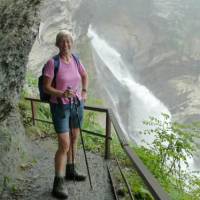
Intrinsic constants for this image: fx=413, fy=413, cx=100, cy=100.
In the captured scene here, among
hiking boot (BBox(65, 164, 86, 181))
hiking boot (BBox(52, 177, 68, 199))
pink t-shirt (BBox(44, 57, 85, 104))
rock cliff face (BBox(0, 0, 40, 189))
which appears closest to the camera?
rock cliff face (BBox(0, 0, 40, 189))

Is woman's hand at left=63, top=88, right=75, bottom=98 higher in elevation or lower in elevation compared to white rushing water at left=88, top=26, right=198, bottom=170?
higher

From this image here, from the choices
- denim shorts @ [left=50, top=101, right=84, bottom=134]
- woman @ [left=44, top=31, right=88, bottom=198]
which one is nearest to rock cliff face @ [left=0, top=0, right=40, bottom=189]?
woman @ [left=44, top=31, right=88, bottom=198]

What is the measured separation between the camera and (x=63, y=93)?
4418 mm

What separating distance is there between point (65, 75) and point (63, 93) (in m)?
0.20

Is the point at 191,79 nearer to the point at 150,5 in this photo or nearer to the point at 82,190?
the point at 150,5

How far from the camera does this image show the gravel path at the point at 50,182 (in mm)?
5059

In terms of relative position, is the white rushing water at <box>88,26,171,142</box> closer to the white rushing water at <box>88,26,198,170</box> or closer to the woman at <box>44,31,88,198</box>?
the white rushing water at <box>88,26,198,170</box>

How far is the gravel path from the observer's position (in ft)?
16.6

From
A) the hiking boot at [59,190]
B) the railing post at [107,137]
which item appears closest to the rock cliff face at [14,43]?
the hiking boot at [59,190]

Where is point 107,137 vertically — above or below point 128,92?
above

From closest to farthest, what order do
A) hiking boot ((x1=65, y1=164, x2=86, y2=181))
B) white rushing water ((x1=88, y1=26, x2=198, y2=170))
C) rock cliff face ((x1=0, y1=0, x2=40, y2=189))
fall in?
rock cliff face ((x1=0, y1=0, x2=40, y2=189))
hiking boot ((x1=65, y1=164, x2=86, y2=181))
white rushing water ((x1=88, y1=26, x2=198, y2=170))

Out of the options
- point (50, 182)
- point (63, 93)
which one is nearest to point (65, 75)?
point (63, 93)

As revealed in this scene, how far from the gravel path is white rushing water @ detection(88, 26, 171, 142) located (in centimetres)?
2394

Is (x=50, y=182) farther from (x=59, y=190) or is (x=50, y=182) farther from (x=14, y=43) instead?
(x=14, y=43)
